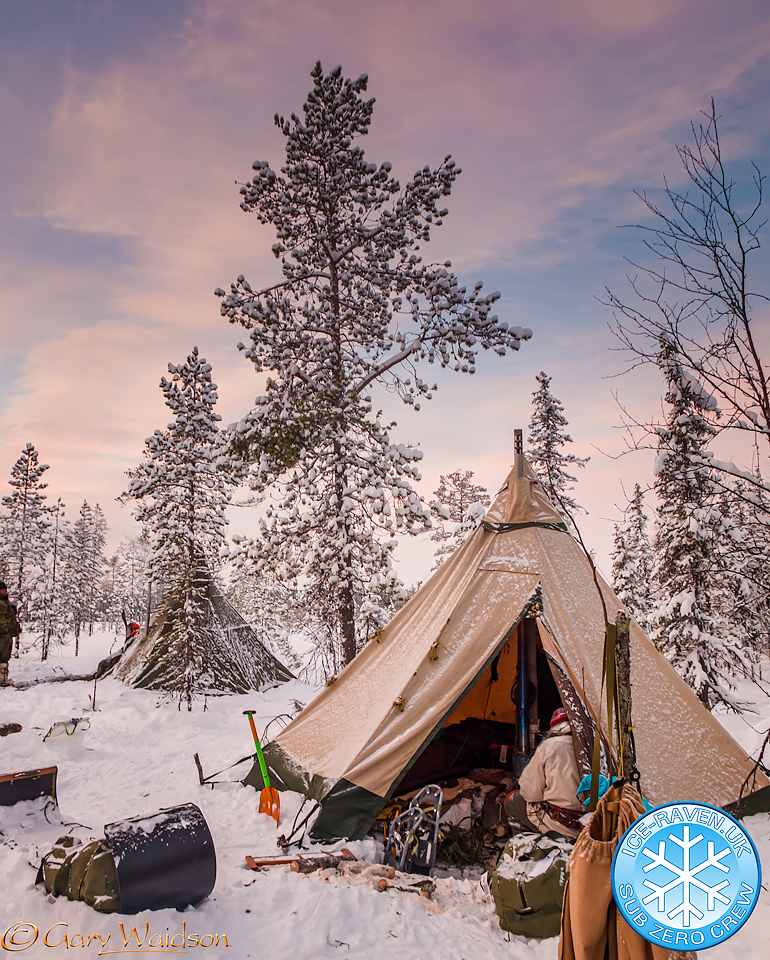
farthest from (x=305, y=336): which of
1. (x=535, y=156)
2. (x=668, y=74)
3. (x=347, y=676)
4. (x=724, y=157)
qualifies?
(x=724, y=157)

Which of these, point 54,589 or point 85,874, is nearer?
point 85,874

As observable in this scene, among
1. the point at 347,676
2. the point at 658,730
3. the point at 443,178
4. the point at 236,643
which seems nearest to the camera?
the point at 658,730

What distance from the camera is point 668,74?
442 centimetres

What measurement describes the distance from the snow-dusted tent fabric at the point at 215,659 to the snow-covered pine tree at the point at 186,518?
40mm

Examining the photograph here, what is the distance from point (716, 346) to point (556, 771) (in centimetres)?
405

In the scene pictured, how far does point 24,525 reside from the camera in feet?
96.8

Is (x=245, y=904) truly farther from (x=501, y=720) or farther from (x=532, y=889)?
(x=501, y=720)

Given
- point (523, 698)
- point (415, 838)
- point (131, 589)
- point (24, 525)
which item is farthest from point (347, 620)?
point (131, 589)

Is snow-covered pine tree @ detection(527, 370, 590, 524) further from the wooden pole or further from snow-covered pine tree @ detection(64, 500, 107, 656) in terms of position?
snow-covered pine tree @ detection(64, 500, 107, 656)

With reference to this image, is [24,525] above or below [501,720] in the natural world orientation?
above

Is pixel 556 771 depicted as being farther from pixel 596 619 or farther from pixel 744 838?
pixel 744 838

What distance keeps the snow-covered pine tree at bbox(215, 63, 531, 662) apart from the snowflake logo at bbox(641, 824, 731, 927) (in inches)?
354

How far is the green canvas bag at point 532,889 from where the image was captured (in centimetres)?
402

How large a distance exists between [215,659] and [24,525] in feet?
71.2
